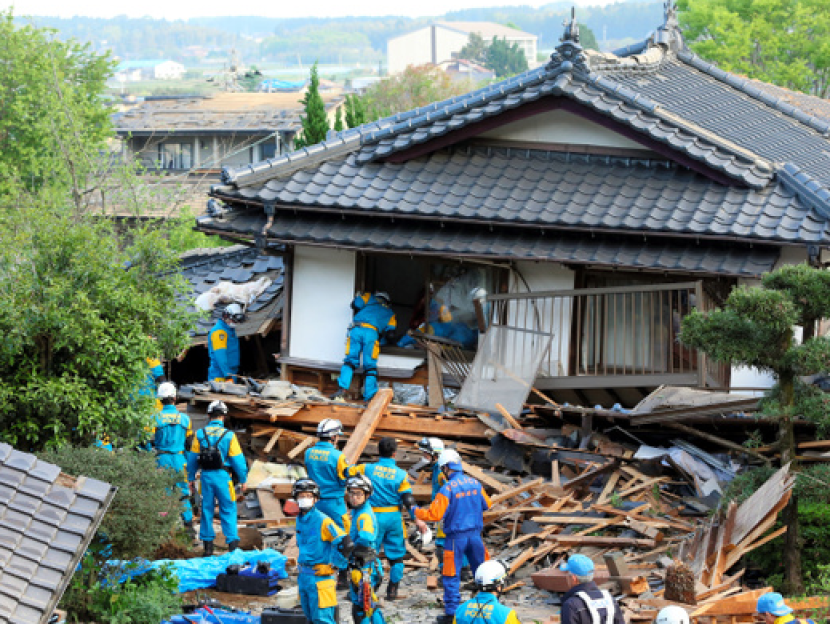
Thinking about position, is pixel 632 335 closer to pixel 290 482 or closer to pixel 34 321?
pixel 290 482

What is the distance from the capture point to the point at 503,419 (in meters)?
16.5

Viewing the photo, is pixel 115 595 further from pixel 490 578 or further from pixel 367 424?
pixel 367 424

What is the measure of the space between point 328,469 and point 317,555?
5.87ft

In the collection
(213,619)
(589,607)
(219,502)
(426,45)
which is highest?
(426,45)

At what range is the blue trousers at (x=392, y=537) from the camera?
13.2 metres

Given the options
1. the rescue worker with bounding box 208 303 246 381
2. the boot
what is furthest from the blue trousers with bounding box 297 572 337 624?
the rescue worker with bounding box 208 303 246 381

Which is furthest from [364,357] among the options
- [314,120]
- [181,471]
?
[314,120]

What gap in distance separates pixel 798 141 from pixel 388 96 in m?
56.2

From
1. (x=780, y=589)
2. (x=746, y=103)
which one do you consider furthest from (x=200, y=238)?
(x=780, y=589)

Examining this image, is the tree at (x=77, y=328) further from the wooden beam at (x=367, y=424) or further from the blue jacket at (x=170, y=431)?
the wooden beam at (x=367, y=424)

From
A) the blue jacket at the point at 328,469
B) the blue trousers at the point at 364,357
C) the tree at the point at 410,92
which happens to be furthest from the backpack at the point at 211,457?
the tree at the point at 410,92

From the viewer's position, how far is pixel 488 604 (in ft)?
31.5

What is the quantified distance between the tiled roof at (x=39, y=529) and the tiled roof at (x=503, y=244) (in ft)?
28.2

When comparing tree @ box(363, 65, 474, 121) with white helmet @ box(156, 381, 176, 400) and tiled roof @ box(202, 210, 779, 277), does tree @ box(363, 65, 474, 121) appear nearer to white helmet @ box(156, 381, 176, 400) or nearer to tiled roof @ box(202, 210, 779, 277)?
tiled roof @ box(202, 210, 779, 277)
